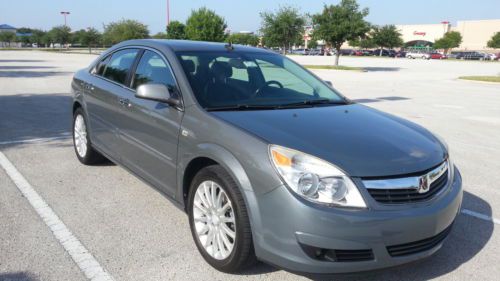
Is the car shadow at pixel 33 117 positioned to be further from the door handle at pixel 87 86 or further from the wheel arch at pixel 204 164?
the wheel arch at pixel 204 164

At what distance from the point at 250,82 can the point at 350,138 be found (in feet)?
4.25

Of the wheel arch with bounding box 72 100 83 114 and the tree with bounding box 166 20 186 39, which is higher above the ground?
the tree with bounding box 166 20 186 39

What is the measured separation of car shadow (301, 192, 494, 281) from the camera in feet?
8.91

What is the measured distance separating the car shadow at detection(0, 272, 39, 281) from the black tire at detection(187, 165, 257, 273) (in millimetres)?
1168

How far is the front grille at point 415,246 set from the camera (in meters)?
2.65

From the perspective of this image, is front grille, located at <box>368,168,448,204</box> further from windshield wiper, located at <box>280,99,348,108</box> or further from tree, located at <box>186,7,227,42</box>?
tree, located at <box>186,7,227,42</box>

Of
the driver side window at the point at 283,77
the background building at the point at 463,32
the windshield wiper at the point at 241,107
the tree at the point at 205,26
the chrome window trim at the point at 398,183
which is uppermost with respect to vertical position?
the background building at the point at 463,32

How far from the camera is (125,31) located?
62.6 meters

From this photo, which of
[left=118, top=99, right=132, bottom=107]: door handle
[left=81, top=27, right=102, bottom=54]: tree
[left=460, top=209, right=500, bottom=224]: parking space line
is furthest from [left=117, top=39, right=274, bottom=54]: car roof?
[left=81, top=27, right=102, bottom=54]: tree

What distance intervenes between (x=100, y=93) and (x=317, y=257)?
326cm

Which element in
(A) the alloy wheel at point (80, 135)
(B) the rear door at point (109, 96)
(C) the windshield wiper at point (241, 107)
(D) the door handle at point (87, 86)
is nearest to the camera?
(C) the windshield wiper at point (241, 107)

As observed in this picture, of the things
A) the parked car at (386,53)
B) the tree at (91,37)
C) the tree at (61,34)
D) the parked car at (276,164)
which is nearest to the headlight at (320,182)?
the parked car at (276,164)

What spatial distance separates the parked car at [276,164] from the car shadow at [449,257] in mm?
97

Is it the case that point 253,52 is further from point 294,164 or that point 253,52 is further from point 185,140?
point 294,164
